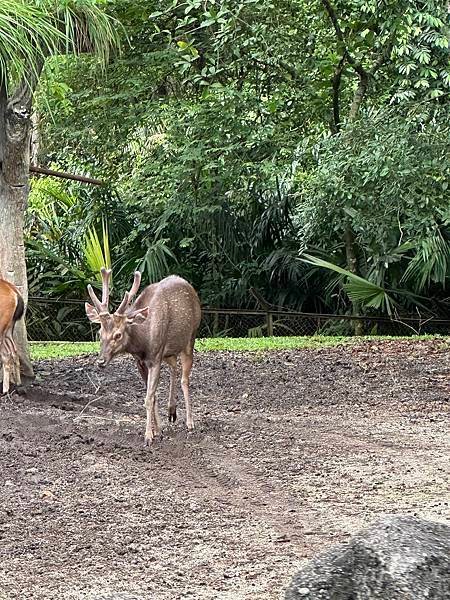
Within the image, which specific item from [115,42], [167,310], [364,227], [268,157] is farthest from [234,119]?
[167,310]

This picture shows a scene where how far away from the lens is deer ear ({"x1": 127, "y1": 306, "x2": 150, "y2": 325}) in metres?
7.40

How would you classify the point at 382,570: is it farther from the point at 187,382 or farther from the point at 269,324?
the point at 269,324

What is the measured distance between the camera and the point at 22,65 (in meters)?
8.05

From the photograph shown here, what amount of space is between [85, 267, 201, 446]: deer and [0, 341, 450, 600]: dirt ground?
344 mm

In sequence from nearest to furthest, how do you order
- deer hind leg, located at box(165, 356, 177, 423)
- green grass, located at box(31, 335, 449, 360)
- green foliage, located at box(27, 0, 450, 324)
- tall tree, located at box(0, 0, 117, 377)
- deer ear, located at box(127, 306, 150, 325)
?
deer ear, located at box(127, 306, 150, 325) → tall tree, located at box(0, 0, 117, 377) → deer hind leg, located at box(165, 356, 177, 423) → green foliage, located at box(27, 0, 450, 324) → green grass, located at box(31, 335, 449, 360)

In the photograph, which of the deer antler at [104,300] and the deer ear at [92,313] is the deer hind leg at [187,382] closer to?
the deer antler at [104,300]

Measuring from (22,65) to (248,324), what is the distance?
8.39 meters

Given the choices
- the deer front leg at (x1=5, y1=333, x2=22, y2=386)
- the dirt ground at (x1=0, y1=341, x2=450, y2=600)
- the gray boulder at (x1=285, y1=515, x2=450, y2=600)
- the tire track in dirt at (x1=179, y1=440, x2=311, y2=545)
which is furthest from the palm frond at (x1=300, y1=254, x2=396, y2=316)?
the gray boulder at (x1=285, y1=515, x2=450, y2=600)

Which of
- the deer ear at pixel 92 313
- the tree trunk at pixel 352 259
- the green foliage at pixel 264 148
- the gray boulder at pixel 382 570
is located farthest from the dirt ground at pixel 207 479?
the tree trunk at pixel 352 259

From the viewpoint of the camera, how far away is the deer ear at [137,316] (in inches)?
291

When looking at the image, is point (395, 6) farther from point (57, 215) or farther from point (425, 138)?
point (57, 215)

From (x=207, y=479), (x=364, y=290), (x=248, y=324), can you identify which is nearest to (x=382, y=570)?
(x=207, y=479)

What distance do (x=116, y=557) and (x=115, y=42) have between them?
5642 millimetres

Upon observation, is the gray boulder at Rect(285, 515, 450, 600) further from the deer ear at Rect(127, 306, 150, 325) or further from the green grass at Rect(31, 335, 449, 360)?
the green grass at Rect(31, 335, 449, 360)
